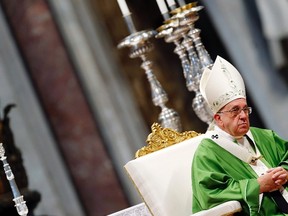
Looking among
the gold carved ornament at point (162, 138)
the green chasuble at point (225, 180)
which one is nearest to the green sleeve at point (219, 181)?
the green chasuble at point (225, 180)

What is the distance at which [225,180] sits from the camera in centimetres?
602

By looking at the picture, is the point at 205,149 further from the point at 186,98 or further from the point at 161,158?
the point at 186,98

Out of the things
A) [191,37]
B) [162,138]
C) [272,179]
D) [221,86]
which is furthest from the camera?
[191,37]

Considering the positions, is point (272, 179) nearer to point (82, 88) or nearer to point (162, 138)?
point (162, 138)

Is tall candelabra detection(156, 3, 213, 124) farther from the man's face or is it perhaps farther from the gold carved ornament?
the man's face

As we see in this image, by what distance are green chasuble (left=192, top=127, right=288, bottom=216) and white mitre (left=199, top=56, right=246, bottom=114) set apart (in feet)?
0.66

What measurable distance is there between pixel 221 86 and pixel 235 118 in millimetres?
237

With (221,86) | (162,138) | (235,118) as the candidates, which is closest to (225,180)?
(235,118)

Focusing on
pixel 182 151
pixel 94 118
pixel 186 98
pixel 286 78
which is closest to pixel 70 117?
pixel 94 118

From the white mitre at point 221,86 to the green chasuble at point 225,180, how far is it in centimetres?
20

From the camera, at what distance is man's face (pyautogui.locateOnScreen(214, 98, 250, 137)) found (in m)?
6.04

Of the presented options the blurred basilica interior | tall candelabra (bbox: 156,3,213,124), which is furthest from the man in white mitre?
the blurred basilica interior

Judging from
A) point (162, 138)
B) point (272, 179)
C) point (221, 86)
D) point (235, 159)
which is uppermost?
point (221, 86)

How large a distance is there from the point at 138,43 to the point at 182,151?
179 centimetres
